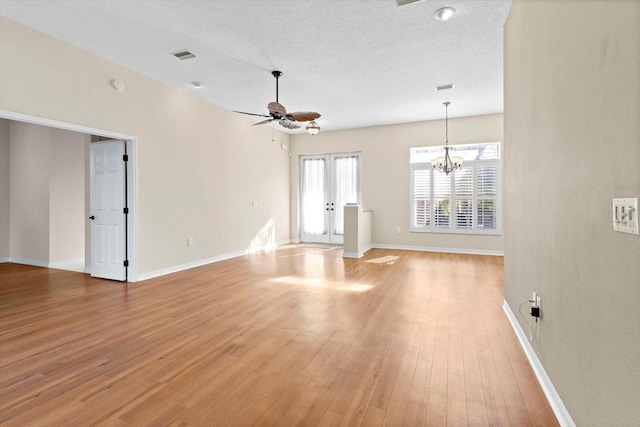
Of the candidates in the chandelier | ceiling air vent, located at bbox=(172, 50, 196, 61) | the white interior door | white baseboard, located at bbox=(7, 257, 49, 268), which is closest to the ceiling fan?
ceiling air vent, located at bbox=(172, 50, 196, 61)

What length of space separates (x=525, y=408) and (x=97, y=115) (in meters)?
5.30

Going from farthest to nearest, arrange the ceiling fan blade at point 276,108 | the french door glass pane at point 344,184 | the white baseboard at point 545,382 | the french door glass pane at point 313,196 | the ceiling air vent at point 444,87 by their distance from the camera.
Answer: the french door glass pane at point 313,196 < the french door glass pane at point 344,184 < the ceiling air vent at point 444,87 < the ceiling fan blade at point 276,108 < the white baseboard at point 545,382

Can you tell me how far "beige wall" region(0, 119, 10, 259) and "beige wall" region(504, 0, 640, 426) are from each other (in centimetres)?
881

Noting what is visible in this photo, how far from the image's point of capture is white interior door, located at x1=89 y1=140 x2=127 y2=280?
4.76 m

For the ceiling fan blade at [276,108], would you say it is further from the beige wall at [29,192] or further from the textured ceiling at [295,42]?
the beige wall at [29,192]

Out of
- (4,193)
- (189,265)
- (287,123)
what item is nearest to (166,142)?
(287,123)

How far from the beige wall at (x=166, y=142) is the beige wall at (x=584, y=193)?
481 cm

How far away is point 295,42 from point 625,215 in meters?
3.66

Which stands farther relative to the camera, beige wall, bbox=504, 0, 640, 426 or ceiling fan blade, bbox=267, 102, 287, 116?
ceiling fan blade, bbox=267, 102, 287, 116

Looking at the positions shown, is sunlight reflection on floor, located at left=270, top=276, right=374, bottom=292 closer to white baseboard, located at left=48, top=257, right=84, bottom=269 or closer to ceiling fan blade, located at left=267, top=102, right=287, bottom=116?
ceiling fan blade, located at left=267, top=102, right=287, bottom=116

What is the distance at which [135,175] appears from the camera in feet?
15.5

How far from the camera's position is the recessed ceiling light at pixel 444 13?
3.18 metres

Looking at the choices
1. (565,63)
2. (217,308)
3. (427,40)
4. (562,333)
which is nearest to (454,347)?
(562,333)

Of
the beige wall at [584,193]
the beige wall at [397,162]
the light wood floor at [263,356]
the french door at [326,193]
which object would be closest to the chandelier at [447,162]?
the beige wall at [397,162]
